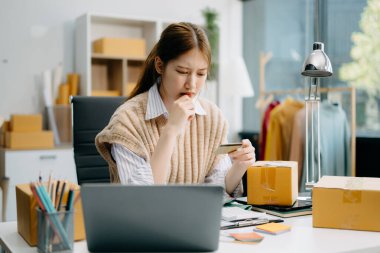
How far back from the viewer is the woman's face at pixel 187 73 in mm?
1656

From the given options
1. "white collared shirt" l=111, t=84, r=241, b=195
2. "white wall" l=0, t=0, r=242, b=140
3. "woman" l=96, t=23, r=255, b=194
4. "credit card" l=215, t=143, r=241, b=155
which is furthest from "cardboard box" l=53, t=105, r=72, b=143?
"credit card" l=215, t=143, r=241, b=155

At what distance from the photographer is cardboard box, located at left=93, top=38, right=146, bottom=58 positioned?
3.88 metres

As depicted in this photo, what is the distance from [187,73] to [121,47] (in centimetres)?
240

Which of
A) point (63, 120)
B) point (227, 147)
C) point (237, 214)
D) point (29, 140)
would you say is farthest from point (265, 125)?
point (237, 214)

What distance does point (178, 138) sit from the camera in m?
1.78

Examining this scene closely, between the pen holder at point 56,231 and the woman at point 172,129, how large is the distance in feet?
→ 1.58

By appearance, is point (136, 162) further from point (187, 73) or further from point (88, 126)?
point (88, 126)

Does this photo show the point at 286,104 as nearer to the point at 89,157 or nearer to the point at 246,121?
the point at 246,121

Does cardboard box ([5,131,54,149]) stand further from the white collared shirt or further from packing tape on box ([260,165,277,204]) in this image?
packing tape on box ([260,165,277,204])

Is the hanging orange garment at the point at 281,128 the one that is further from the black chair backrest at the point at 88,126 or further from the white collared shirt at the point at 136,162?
the white collared shirt at the point at 136,162

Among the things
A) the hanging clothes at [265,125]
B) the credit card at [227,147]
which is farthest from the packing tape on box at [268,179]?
the hanging clothes at [265,125]

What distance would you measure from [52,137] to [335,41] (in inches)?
93.1

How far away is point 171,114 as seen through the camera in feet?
5.23

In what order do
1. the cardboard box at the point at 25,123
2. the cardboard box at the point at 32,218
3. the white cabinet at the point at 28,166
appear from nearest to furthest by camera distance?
1. the cardboard box at the point at 32,218
2. the white cabinet at the point at 28,166
3. the cardboard box at the point at 25,123
